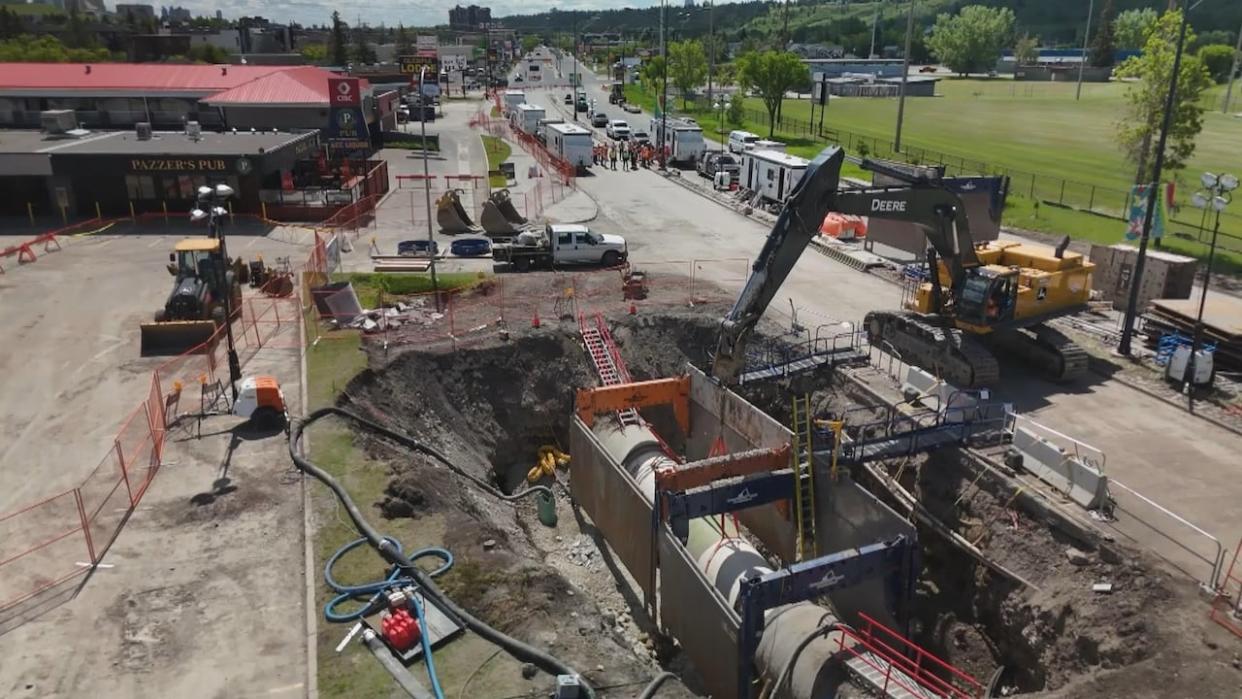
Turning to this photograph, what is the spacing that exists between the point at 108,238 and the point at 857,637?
40065 mm

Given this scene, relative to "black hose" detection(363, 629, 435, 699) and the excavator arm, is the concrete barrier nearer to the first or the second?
the excavator arm

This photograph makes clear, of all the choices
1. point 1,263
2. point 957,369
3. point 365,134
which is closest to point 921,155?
point 365,134

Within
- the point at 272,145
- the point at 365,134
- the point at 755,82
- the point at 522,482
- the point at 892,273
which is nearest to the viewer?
the point at 522,482

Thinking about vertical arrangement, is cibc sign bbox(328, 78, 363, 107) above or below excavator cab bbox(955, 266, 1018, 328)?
above

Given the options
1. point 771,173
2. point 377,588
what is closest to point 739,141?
point 771,173

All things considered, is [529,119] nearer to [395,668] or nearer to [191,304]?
[191,304]

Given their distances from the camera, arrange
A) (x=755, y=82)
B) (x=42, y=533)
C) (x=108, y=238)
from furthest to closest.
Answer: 1. (x=755, y=82)
2. (x=108, y=238)
3. (x=42, y=533)

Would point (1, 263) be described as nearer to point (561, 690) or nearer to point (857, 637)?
point (561, 690)

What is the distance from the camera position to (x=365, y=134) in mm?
60250

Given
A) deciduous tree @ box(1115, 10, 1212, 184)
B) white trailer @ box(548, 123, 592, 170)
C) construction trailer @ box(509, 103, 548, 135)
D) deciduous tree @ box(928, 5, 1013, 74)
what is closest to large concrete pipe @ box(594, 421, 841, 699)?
deciduous tree @ box(1115, 10, 1212, 184)

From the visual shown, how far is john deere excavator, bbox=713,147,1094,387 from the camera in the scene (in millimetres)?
20609

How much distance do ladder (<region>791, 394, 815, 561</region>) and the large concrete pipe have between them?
5.12 feet

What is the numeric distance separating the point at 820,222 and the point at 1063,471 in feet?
25.8

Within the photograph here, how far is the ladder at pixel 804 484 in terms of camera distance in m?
19.1
